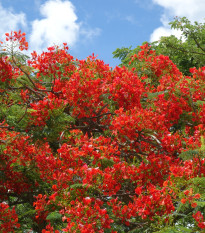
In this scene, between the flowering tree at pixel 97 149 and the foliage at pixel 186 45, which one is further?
the foliage at pixel 186 45

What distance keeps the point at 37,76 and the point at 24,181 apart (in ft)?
7.86

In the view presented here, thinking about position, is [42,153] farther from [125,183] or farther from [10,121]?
[125,183]

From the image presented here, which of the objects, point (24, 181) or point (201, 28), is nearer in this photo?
point (24, 181)

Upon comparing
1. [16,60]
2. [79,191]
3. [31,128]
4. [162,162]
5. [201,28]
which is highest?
[201,28]

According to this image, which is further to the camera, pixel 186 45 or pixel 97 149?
pixel 186 45

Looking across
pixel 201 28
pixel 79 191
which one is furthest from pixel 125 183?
pixel 201 28

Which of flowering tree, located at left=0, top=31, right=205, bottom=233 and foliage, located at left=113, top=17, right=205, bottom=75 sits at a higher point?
foliage, located at left=113, top=17, right=205, bottom=75

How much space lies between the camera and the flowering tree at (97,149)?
175 inches

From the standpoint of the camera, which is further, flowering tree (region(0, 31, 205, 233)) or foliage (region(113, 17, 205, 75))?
foliage (region(113, 17, 205, 75))

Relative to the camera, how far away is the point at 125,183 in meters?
5.87

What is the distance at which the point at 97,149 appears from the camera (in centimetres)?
546

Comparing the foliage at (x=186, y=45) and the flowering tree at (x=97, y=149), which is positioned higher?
the foliage at (x=186, y=45)

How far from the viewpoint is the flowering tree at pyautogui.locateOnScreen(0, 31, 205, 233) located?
4438 millimetres

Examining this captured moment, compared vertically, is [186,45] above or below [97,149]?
above
